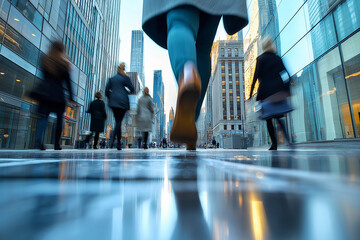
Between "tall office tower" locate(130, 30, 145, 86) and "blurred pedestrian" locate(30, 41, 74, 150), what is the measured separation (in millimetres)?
97126

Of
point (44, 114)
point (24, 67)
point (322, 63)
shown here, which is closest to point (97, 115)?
point (44, 114)

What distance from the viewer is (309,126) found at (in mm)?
7570

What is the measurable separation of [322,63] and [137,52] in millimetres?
101069

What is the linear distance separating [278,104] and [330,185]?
9.41ft

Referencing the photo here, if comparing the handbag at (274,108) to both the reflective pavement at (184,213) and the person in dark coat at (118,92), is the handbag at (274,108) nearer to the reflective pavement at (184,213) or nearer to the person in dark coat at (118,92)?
the person in dark coat at (118,92)

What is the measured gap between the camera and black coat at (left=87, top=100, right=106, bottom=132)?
186 inches

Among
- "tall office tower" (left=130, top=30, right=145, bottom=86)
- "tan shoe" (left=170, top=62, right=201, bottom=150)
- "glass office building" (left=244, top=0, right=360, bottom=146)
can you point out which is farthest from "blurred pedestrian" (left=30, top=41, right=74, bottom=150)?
"tall office tower" (left=130, top=30, right=145, bottom=86)

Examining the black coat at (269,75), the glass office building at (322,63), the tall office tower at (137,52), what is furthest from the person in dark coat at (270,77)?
the tall office tower at (137,52)

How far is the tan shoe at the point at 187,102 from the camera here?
1566mm

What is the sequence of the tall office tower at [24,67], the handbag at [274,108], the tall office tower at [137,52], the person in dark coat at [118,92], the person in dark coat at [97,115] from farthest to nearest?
the tall office tower at [137,52], the tall office tower at [24,67], the person in dark coat at [97,115], the person in dark coat at [118,92], the handbag at [274,108]

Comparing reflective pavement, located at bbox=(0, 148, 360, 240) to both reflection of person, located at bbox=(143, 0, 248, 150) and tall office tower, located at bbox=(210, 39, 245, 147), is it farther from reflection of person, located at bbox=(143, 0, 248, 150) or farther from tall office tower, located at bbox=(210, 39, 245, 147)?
tall office tower, located at bbox=(210, 39, 245, 147)

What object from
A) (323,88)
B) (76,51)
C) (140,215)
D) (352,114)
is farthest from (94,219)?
(76,51)

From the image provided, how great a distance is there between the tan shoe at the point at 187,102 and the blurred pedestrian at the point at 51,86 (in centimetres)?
242

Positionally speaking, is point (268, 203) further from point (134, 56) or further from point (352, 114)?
point (134, 56)
